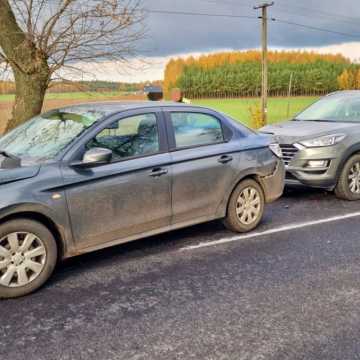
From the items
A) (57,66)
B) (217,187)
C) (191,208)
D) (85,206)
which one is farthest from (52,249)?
(57,66)

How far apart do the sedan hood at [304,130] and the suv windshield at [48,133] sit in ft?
11.1

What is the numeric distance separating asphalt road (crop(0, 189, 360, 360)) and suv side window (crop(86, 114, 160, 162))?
112 centimetres

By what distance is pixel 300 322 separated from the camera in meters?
3.20

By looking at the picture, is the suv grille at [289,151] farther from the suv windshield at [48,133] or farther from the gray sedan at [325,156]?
the suv windshield at [48,133]

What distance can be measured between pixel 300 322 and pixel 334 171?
420cm

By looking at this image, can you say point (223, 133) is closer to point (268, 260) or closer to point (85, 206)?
point (268, 260)

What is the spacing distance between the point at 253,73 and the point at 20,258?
9194 centimetres

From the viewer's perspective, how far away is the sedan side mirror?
12.8 ft

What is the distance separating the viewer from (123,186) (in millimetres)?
4156

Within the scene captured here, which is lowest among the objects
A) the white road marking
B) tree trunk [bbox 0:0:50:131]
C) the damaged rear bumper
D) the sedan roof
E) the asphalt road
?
the white road marking

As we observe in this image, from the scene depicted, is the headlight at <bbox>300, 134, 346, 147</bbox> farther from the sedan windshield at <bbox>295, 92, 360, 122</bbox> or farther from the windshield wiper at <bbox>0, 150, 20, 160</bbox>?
the windshield wiper at <bbox>0, 150, 20, 160</bbox>


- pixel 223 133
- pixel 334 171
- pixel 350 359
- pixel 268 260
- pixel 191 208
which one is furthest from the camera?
pixel 334 171

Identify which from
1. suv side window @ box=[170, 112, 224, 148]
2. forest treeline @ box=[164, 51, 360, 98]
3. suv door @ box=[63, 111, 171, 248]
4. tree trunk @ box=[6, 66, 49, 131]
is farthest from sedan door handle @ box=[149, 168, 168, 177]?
forest treeline @ box=[164, 51, 360, 98]

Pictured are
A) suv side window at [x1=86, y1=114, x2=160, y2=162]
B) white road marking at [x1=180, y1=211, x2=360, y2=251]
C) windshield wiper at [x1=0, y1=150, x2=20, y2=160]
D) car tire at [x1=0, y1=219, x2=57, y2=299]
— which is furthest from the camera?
white road marking at [x1=180, y1=211, x2=360, y2=251]
